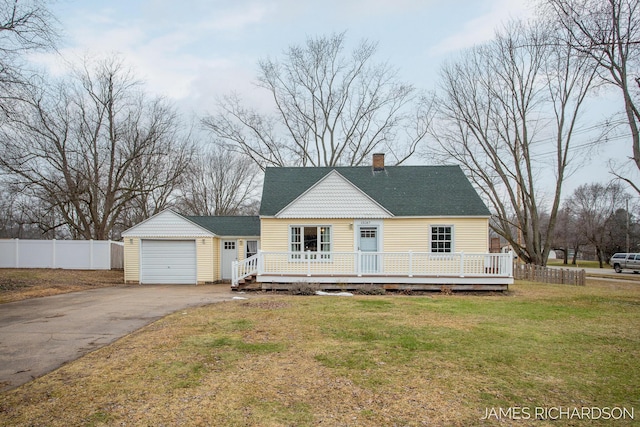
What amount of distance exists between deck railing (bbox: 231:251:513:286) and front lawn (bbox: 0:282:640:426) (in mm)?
5584

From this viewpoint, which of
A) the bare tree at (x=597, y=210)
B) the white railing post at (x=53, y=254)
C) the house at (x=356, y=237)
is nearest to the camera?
the house at (x=356, y=237)

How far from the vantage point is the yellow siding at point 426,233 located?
53.9 feet

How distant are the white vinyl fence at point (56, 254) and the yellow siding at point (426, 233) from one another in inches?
629

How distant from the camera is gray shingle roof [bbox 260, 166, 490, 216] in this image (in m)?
16.8

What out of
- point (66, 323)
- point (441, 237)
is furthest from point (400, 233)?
point (66, 323)

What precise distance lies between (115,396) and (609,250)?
5801 cm

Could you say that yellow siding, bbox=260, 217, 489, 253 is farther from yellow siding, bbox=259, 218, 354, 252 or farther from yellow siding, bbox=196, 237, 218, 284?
yellow siding, bbox=196, 237, 218, 284

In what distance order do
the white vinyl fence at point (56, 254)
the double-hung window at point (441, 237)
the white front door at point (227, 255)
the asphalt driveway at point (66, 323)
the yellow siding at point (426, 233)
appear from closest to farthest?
1. the asphalt driveway at point (66, 323)
2. the yellow siding at point (426, 233)
3. the double-hung window at point (441, 237)
4. the white front door at point (227, 255)
5. the white vinyl fence at point (56, 254)

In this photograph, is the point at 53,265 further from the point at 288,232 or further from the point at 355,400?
the point at 355,400

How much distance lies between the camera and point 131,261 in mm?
19359

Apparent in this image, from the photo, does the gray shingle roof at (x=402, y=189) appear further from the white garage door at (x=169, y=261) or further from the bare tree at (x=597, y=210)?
the bare tree at (x=597, y=210)

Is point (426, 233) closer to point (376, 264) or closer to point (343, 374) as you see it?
point (376, 264)

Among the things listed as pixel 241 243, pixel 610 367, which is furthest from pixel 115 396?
pixel 241 243

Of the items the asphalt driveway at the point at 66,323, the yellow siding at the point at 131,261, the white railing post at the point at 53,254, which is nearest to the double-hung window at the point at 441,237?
the asphalt driveway at the point at 66,323
